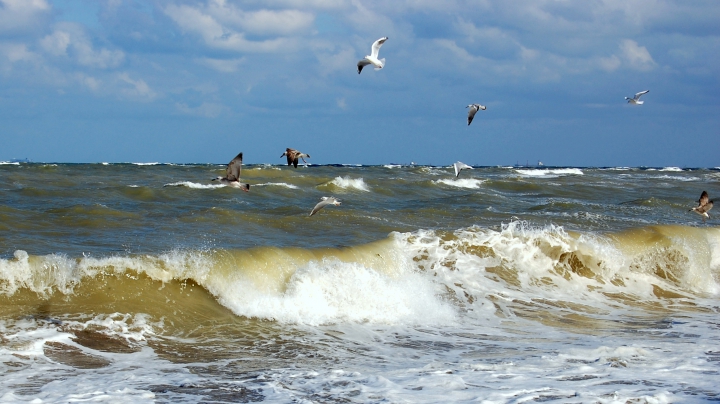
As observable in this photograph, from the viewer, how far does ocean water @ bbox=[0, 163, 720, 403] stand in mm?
6715

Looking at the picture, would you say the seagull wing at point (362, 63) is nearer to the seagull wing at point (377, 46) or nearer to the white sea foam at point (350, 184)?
the seagull wing at point (377, 46)

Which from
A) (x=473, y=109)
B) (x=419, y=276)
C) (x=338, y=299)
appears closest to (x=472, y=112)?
(x=473, y=109)

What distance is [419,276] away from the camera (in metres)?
12.0

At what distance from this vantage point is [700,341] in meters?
8.77

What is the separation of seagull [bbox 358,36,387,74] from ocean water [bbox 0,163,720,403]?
3.11 meters

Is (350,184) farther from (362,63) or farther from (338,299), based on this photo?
(338,299)

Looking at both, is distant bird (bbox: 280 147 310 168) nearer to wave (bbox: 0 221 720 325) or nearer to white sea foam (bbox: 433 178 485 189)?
wave (bbox: 0 221 720 325)

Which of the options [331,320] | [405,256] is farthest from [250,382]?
[405,256]

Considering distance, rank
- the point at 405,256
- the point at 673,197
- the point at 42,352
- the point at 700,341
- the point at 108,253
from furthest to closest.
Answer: the point at 673,197, the point at 405,256, the point at 108,253, the point at 700,341, the point at 42,352

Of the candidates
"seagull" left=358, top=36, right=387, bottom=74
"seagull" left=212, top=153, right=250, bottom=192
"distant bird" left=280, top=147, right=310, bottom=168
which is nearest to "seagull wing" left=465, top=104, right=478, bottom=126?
A: "seagull" left=358, top=36, right=387, bottom=74

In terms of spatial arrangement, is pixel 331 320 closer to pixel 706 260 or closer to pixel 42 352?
pixel 42 352

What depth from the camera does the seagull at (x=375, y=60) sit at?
45.7ft

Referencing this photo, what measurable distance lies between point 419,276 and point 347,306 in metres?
2.10

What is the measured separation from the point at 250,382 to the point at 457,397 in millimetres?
1822
